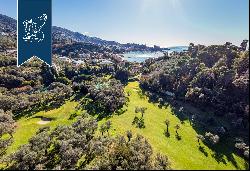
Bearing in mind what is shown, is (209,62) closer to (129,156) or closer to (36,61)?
(129,156)

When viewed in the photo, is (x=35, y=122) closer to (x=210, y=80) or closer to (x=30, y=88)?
(x=30, y=88)

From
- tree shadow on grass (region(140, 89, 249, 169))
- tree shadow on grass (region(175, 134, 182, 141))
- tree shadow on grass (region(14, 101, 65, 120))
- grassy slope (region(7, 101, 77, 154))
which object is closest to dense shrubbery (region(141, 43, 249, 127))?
tree shadow on grass (region(140, 89, 249, 169))

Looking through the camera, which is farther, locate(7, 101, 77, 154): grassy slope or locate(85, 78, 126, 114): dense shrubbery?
locate(85, 78, 126, 114): dense shrubbery

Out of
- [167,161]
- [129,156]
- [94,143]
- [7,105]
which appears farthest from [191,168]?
[7,105]

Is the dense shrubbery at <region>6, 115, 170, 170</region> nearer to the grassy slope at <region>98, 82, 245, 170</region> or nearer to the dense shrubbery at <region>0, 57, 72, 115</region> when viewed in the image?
the grassy slope at <region>98, 82, 245, 170</region>

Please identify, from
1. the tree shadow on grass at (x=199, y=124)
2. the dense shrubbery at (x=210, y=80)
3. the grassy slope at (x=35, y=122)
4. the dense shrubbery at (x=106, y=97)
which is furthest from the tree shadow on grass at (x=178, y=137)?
the grassy slope at (x=35, y=122)

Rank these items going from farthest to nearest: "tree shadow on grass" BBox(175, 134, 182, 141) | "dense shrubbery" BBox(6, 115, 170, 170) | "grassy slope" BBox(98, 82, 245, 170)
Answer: "tree shadow on grass" BBox(175, 134, 182, 141) → "dense shrubbery" BBox(6, 115, 170, 170) → "grassy slope" BBox(98, 82, 245, 170)
